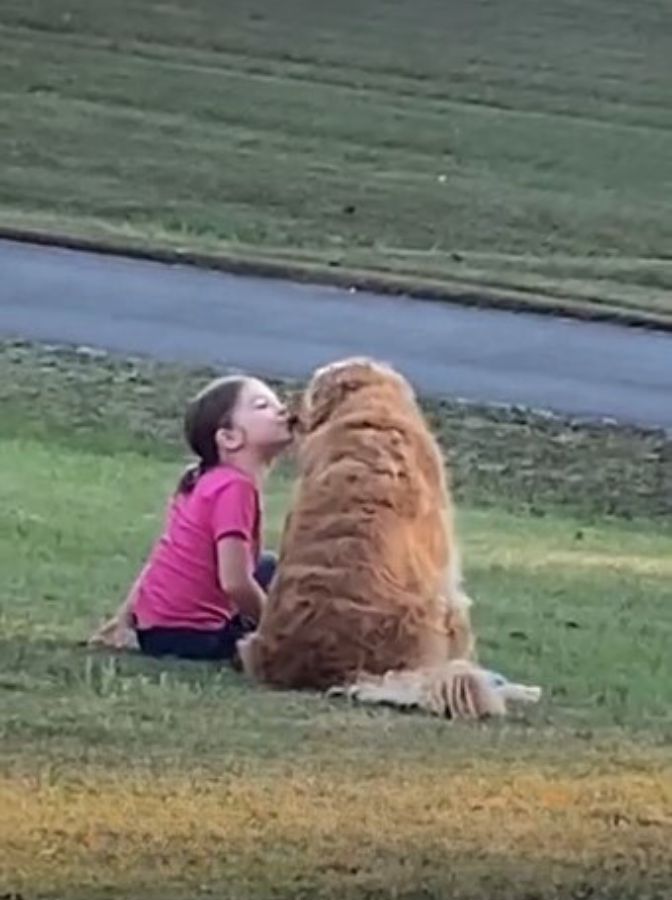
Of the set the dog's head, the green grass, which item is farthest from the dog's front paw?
the dog's head

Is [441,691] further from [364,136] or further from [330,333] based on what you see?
[364,136]

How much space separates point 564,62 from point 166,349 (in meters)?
17.8

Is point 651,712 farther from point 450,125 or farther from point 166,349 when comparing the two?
point 450,125

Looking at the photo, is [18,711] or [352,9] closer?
[18,711]

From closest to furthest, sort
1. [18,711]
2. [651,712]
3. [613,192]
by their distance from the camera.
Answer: [18,711] → [651,712] → [613,192]

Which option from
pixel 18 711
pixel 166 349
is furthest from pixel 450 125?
pixel 18 711

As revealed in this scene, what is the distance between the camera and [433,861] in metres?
4.98

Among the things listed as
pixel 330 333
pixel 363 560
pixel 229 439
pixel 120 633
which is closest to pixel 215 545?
pixel 229 439

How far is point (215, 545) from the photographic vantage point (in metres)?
8.20

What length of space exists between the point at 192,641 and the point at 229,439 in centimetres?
63

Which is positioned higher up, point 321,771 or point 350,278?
point 321,771

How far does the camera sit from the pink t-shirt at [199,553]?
814cm

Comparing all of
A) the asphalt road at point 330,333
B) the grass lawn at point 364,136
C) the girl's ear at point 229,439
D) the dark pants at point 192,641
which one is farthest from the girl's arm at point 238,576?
the grass lawn at point 364,136

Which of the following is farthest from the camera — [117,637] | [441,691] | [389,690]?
[117,637]
